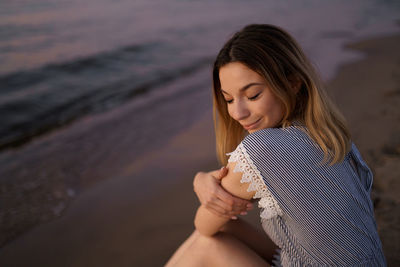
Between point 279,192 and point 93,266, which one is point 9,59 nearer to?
point 93,266

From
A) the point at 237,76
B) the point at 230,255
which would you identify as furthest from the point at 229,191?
the point at 237,76

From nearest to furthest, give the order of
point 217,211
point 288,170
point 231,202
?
1. point 288,170
2. point 231,202
3. point 217,211

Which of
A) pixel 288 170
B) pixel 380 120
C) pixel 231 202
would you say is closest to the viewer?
pixel 288 170

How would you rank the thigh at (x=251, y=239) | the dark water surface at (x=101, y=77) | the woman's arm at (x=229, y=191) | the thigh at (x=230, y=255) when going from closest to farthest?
the woman's arm at (x=229, y=191), the thigh at (x=230, y=255), the thigh at (x=251, y=239), the dark water surface at (x=101, y=77)

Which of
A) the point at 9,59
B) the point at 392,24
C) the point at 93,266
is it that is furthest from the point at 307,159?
the point at 392,24

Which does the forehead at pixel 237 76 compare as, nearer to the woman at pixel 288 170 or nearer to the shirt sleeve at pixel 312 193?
the woman at pixel 288 170

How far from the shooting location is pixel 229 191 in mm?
1517

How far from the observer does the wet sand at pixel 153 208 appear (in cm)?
255

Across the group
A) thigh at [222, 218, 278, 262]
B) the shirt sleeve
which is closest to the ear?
the shirt sleeve

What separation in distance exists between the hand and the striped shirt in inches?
5.5

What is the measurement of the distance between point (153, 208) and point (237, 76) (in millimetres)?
1884

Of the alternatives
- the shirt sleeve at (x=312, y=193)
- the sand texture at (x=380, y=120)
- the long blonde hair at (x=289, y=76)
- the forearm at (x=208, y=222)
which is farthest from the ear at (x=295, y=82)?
the sand texture at (x=380, y=120)

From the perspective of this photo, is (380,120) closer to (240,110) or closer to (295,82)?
(295,82)

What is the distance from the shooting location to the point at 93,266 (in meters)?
2.47
